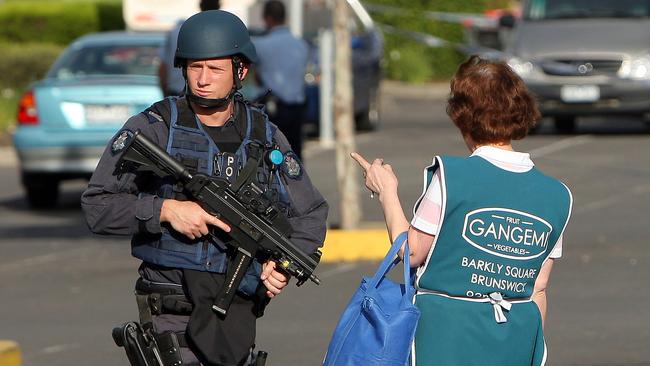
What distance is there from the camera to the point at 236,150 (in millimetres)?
4766

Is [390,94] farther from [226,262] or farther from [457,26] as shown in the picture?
[226,262]

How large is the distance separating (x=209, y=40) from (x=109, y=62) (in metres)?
10.4

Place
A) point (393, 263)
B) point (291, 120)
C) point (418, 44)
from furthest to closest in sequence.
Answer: point (418, 44) < point (291, 120) < point (393, 263)

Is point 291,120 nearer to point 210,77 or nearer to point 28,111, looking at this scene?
point 28,111

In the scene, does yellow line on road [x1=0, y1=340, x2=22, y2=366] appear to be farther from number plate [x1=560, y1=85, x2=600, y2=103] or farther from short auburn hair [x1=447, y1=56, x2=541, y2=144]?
number plate [x1=560, y1=85, x2=600, y2=103]

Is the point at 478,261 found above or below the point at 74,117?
above

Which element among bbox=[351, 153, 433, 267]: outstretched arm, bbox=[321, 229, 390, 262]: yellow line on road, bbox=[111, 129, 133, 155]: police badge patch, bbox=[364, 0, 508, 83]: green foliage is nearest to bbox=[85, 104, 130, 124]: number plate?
bbox=[321, 229, 390, 262]: yellow line on road

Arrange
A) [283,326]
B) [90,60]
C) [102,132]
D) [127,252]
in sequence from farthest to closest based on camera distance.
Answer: [90,60]
[102,132]
[127,252]
[283,326]

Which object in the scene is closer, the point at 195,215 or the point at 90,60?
the point at 195,215

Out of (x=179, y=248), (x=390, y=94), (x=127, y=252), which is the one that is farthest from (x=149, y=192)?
(x=390, y=94)

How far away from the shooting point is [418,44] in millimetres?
32375

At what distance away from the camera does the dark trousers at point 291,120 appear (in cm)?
1187

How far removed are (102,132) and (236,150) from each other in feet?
30.5

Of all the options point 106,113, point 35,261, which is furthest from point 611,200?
point 35,261
